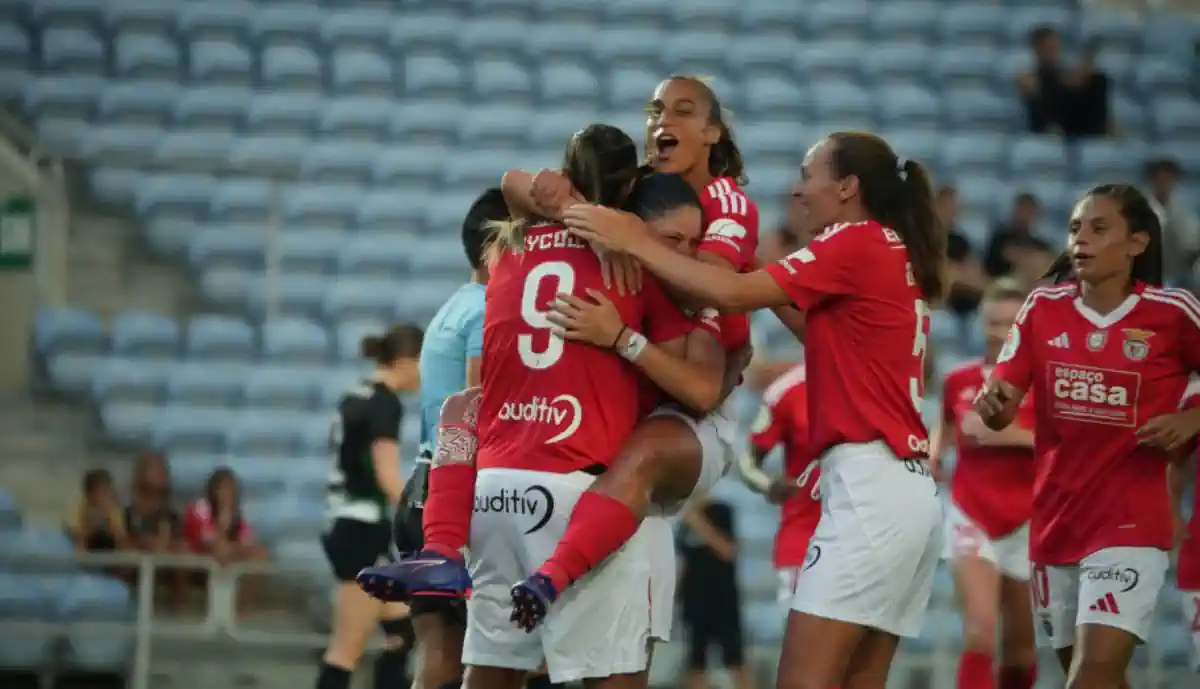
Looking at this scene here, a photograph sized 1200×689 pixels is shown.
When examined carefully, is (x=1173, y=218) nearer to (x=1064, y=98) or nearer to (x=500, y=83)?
(x=1064, y=98)

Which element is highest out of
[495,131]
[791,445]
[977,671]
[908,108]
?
[908,108]

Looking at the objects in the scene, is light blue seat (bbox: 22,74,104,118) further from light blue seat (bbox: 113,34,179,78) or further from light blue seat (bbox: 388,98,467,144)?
light blue seat (bbox: 388,98,467,144)

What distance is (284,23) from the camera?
45.8 feet

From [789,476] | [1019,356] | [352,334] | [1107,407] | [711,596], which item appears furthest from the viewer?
[352,334]

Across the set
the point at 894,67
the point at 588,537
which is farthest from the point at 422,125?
the point at 588,537

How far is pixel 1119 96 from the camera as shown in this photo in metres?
15.1

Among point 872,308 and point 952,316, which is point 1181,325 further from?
point 952,316

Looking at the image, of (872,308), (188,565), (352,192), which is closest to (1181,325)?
(872,308)

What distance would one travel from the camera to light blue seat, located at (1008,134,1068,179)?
46.4 ft

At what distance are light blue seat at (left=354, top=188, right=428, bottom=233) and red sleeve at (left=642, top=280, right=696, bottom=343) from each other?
7743 mm

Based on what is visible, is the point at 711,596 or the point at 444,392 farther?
the point at 711,596

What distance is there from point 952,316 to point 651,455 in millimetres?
7751

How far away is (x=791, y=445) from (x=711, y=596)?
1769mm

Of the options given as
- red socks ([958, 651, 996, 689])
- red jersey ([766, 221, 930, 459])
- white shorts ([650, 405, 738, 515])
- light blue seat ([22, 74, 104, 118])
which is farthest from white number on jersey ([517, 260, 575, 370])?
light blue seat ([22, 74, 104, 118])
